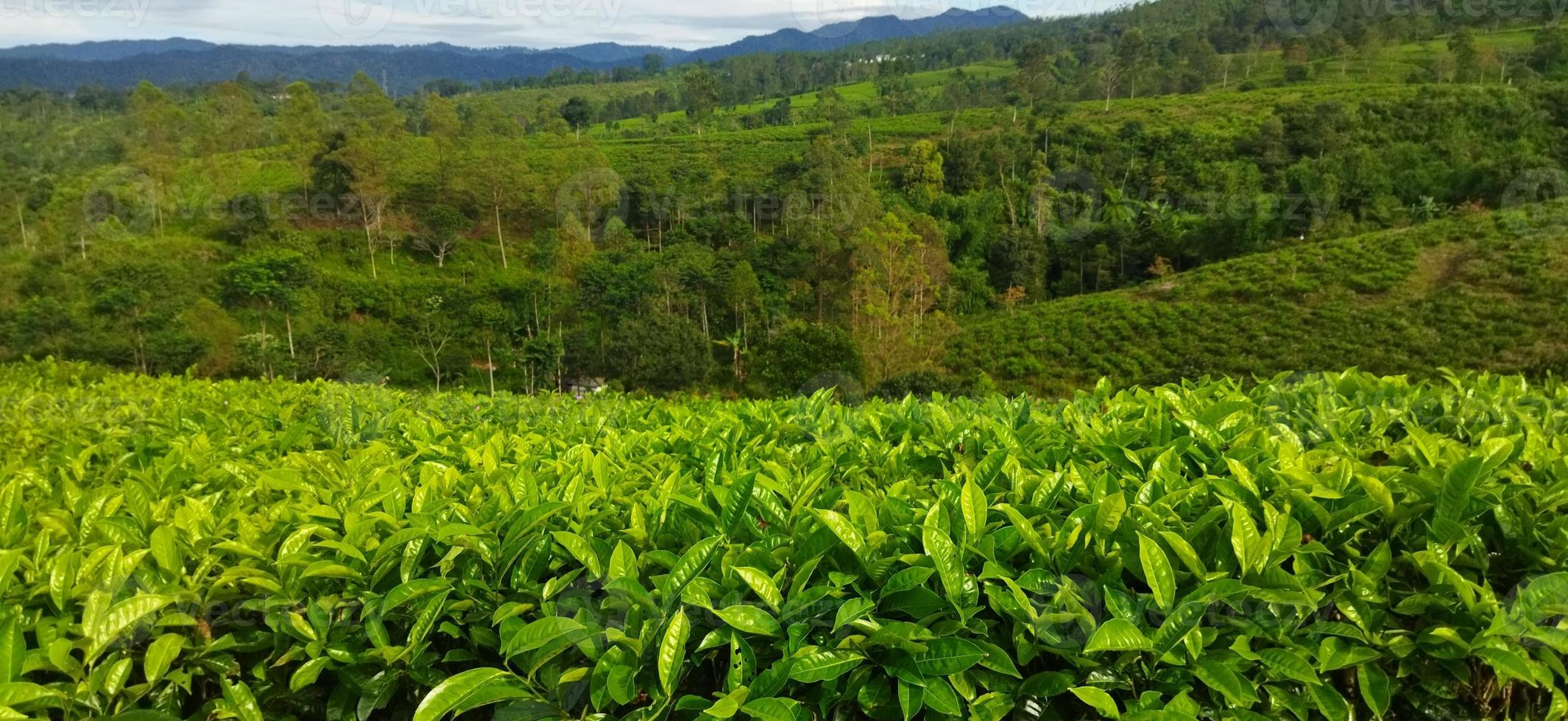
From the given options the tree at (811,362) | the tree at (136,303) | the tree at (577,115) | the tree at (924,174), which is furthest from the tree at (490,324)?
the tree at (577,115)

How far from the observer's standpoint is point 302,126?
A: 3409 cm

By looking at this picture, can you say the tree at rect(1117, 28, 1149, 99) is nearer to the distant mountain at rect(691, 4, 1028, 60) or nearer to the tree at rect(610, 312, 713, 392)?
the tree at rect(610, 312, 713, 392)

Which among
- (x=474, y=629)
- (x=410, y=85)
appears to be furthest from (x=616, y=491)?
(x=410, y=85)

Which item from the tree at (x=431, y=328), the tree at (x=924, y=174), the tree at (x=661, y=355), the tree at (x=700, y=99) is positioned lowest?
the tree at (x=431, y=328)

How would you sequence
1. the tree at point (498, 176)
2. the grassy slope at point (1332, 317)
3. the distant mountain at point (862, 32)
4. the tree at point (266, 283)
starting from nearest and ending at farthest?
1. the grassy slope at point (1332, 317)
2. the tree at point (266, 283)
3. the tree at point (498, 176)
4. the distant mountain at point (862, 32)

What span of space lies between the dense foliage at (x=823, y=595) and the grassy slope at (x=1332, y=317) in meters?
16.6

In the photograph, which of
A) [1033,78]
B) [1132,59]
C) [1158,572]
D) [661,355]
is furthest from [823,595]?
[1132,59]

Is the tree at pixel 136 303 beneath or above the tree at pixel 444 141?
beneath

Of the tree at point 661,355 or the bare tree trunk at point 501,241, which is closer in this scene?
the tree at point 661,355

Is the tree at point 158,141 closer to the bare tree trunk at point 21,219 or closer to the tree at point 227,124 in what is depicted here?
the tree at point 227,124

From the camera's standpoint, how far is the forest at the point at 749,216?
2130 cm

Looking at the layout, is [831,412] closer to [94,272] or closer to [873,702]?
[873,702]

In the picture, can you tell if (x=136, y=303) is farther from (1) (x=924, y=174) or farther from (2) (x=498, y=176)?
(1) (x=924, y=174)

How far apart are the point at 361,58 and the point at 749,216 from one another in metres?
91.3
